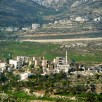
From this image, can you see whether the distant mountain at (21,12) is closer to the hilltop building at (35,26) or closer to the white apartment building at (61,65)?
the hilltop building at (35,26)

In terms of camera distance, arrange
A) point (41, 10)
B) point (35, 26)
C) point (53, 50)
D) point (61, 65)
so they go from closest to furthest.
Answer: point (61, 65)
point (53, 50)
point (35, 26)
point (41, 10)

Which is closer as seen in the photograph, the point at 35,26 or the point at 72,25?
the point at 72,25

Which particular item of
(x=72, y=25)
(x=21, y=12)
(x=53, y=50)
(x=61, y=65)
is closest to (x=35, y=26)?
(x=72, y=25)

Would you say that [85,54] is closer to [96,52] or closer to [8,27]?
[96,52]

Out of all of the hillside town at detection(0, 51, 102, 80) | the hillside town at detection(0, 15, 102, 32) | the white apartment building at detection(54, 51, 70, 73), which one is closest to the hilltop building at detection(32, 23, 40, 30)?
the hillside town at detection(0, 15, 102, 32)

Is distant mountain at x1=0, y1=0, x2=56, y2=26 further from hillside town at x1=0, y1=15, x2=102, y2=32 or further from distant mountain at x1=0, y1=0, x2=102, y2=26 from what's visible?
hillside town at x1=0, y1=15, x2=102, y2=32

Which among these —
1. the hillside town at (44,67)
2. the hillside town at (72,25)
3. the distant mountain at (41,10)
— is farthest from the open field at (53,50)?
the distant mountain at (41,10)

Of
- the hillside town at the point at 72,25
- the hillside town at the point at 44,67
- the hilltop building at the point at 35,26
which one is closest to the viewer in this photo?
the hillside town at the point at 44,67

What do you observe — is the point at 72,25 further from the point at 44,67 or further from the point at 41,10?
the point at 44,67
